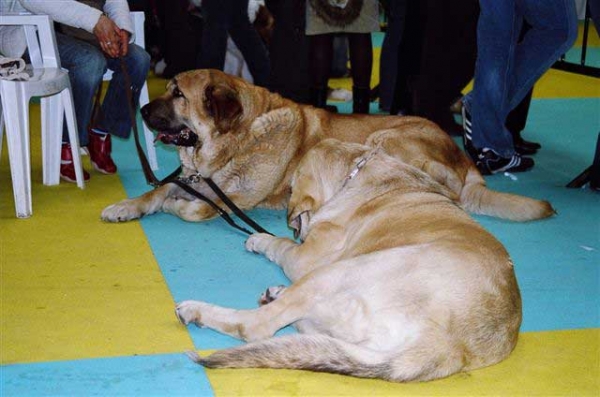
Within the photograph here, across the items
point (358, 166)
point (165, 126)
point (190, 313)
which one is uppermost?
A: point (358, 166)

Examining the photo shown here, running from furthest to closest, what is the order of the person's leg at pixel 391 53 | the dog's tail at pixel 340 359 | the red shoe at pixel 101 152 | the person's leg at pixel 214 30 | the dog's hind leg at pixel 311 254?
the person's leg at pixel 391 53 < the person's leg at pixel 214 30 < the red shoe at pixel 101 152 < the dog's hind leg at pixel 311 254 < the dog's tail at pixel 340 359

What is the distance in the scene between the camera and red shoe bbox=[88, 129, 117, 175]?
5.88 m

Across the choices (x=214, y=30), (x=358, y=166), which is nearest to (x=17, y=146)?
(x=358, y=166)

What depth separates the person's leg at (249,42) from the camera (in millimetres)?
7430

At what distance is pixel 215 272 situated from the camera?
13.5ft

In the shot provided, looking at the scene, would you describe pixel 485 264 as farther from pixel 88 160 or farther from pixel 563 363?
pixel 88 160

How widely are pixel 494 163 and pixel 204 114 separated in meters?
2.32

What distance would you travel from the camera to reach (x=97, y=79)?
5531 mm

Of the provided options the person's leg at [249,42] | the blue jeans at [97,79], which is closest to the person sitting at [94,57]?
the blue jeans at [97,79]

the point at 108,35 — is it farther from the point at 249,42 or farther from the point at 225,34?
the point at 249,42

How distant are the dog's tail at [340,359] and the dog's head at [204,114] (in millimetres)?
2335

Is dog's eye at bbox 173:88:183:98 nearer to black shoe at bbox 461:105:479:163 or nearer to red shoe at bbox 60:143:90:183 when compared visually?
red shoe at bbox 60:143:90:183

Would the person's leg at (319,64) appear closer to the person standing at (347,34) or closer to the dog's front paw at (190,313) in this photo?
the person standing at (347,34)

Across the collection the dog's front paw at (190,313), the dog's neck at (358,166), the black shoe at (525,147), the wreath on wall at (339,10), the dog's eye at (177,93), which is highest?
the wreath on wall at (339,10)
